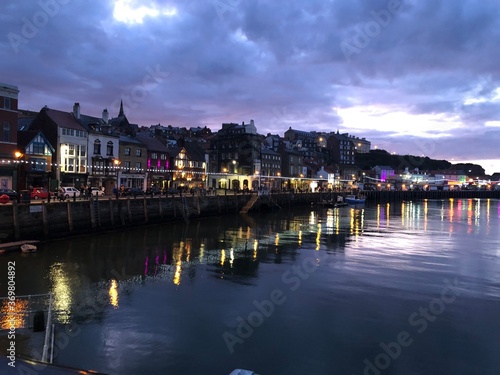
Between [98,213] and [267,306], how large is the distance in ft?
91.4

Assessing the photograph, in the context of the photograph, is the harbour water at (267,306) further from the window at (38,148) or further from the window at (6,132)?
the window at (38,148)

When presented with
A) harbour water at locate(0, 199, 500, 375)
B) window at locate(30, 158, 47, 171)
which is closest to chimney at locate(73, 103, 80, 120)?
window at locate(30, 158, 47, 171)

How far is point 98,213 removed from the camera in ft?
140

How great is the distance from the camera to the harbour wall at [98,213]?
3420 centimetres

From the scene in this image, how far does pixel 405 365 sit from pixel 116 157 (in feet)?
229

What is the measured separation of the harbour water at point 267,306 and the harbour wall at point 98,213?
2478 millimetres

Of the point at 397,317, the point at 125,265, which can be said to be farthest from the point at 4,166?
the point at 397,317

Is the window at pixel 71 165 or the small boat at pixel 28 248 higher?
the window at pixel 71 165

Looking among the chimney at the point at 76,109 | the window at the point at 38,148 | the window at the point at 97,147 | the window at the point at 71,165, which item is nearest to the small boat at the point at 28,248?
the window at the point at 38,148

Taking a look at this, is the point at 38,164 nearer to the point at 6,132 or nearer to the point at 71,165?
the point at 71,165

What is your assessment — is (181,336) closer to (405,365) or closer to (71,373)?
(405,365)

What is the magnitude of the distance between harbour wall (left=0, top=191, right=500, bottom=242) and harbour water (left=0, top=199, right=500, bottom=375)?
2478 millimetres


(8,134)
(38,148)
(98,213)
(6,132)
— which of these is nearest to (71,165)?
(38,148)

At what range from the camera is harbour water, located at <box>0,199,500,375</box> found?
14.7 m
